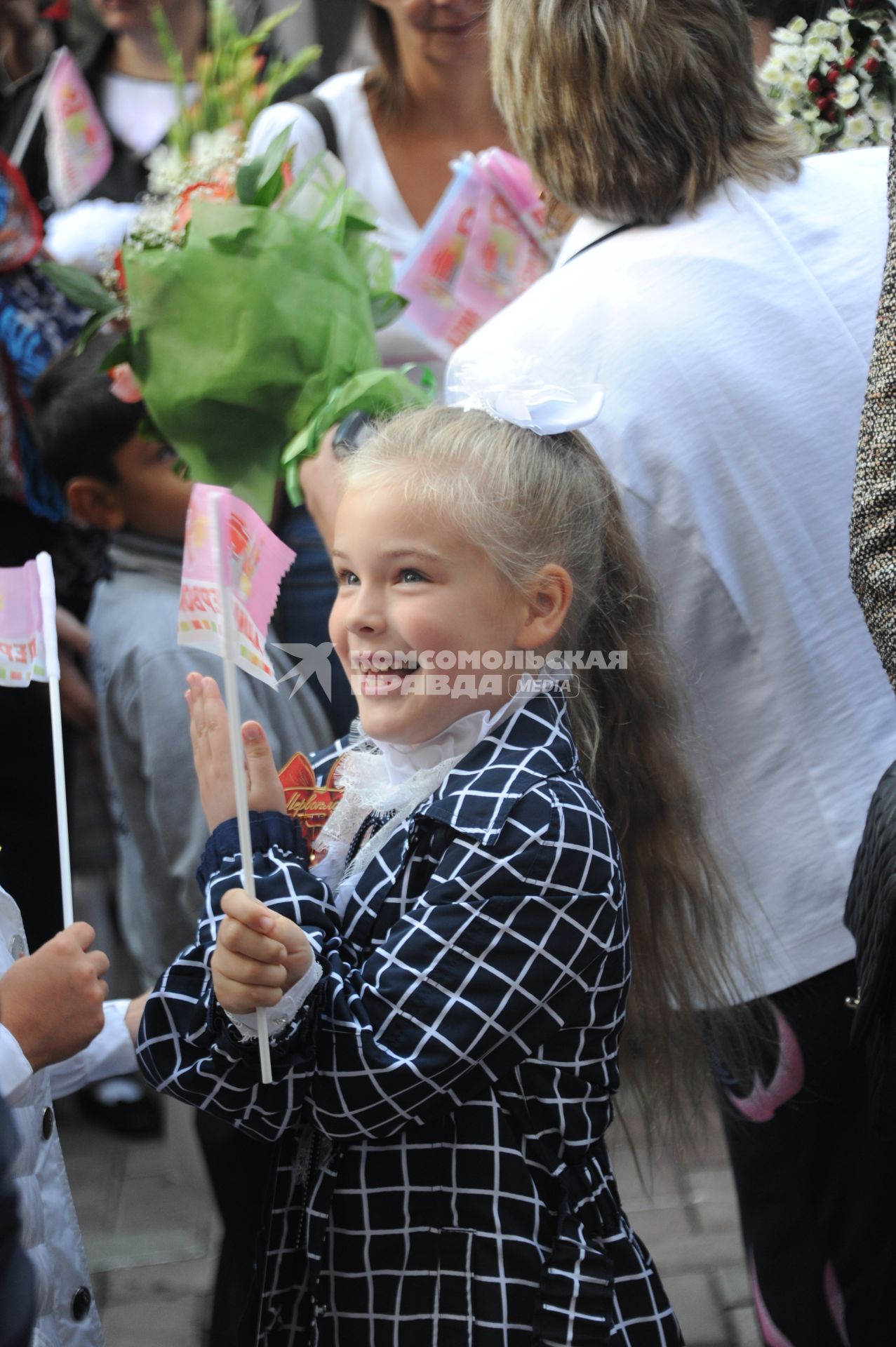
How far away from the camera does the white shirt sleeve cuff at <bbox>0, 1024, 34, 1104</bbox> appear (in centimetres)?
135

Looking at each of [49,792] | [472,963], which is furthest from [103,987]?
[49,792]

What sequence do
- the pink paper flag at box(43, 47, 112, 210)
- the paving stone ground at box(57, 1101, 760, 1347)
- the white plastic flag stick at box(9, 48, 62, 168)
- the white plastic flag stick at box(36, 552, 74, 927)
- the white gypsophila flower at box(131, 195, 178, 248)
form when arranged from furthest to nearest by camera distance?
the white plastic flag stick at box(9, 48, 62, 168) < the pink paper flag at box(43, 47, 112, 210) < the paving stone ground at box(57, 1101, 760, 1347) < the white gypsophila flower at box(131, 195, 178, 248) < the white plastic flag stick at box(36, 552, 74, 927)

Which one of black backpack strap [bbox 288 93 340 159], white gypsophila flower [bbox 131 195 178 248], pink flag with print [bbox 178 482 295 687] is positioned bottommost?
pink flag with print [bbox 178 482 295 687]

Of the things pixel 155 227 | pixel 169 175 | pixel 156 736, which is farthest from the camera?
pixel 156 736

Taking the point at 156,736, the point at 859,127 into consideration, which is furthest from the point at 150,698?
the point at 859,127

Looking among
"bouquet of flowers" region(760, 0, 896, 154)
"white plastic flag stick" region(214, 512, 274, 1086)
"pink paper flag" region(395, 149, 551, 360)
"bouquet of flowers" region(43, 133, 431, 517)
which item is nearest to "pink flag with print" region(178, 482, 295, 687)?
"white plastic flag stick" region(214, 512, 274, 1086)

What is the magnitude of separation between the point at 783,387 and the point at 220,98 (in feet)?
4.41

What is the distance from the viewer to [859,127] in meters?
2.29

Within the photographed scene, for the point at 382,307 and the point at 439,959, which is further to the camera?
the point at 382,307

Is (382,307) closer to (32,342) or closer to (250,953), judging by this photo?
(32,342)

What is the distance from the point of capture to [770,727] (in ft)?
5.71

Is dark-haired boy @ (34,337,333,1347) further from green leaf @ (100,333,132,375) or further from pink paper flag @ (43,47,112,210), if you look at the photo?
pink paper flag @ (43,47,112,210)

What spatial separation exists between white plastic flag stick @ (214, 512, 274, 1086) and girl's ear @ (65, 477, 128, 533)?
1480 millimetres

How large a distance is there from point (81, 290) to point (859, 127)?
1.28 m
